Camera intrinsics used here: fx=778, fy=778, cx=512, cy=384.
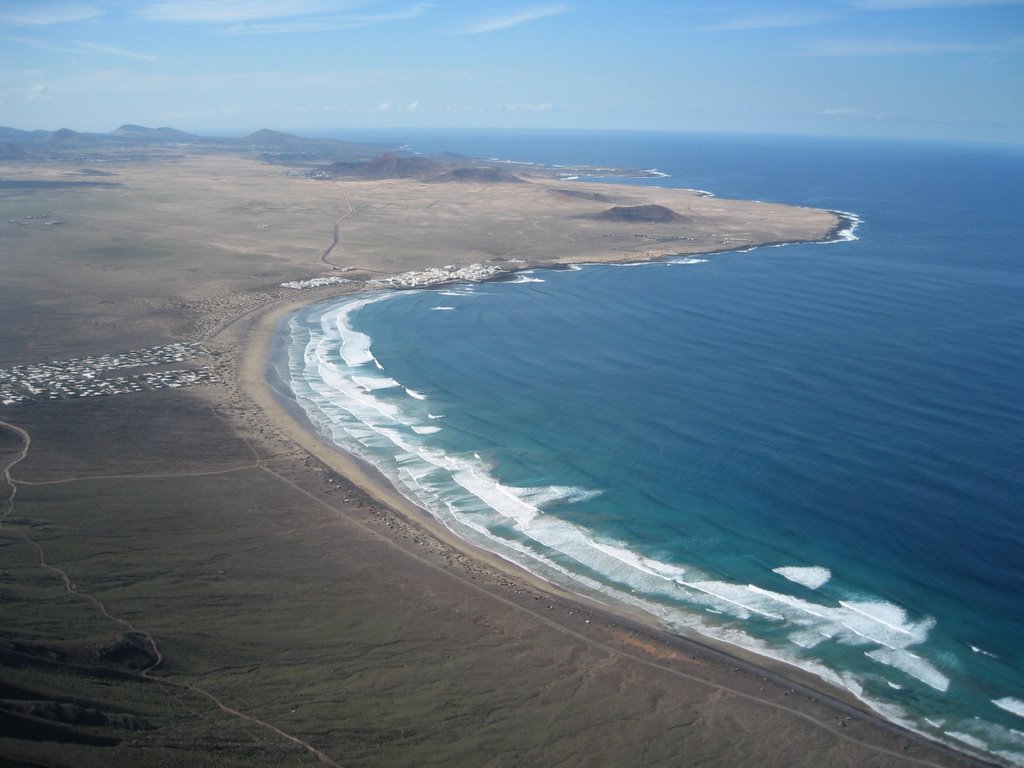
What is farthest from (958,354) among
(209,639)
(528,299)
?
(209,639)

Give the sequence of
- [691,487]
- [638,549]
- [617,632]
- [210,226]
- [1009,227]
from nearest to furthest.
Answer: [617,632], [638,549], [691,487], [210,226], [1009,227]

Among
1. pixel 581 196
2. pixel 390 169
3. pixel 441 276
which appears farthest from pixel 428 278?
pixel 390 169

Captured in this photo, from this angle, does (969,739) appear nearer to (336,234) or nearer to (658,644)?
(658,644)

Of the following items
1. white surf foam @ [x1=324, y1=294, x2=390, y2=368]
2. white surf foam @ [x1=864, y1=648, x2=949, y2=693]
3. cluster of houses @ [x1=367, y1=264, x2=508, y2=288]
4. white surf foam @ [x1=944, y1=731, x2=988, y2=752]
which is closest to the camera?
white surf foam @ [x1=944, y1=731, x2=988, y2=752]

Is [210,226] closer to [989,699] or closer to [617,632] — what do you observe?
[617,632]

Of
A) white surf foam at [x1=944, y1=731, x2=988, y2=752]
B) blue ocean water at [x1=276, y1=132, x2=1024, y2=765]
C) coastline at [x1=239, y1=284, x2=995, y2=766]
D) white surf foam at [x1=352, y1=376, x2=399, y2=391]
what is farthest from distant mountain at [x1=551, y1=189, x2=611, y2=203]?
white surf foam at [x1=944, y1=731, x2=988, y2=752]

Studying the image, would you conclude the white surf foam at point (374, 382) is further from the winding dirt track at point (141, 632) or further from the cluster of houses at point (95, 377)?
the winding dirt track at point (141, 632)

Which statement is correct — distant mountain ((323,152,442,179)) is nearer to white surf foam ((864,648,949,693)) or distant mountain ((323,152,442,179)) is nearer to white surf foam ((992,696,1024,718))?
white surf foam ((864,648,949,693))

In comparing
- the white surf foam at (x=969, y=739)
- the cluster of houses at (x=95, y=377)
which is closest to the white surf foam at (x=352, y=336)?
the cluster of houses at (x=95, y=377)
